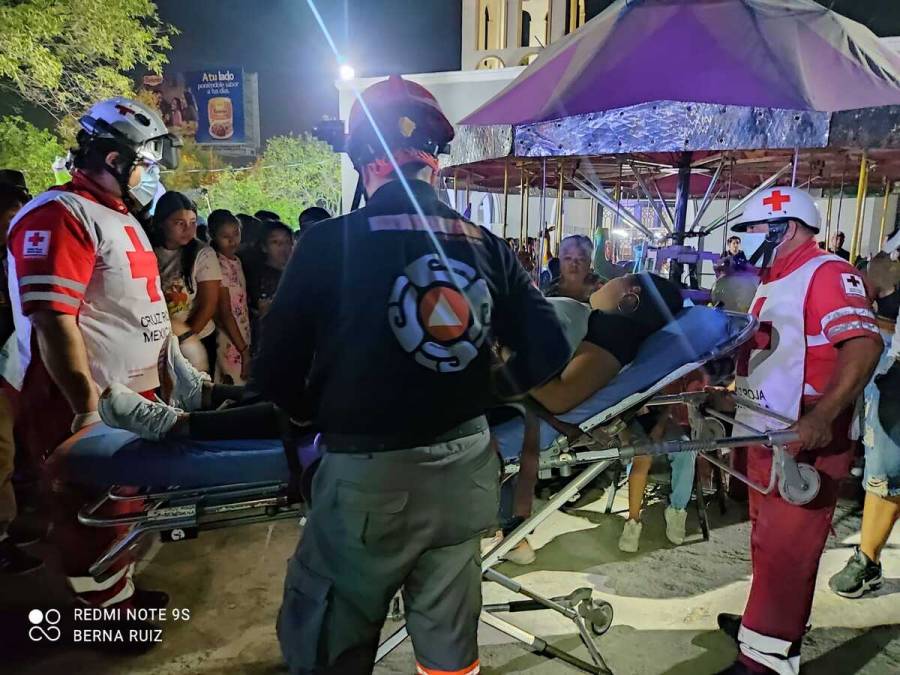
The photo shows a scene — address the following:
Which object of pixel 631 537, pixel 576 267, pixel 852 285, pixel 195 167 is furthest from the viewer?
pixel 195 167

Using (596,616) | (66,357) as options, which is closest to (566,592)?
(596,616)

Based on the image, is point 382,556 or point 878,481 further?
point 878,481

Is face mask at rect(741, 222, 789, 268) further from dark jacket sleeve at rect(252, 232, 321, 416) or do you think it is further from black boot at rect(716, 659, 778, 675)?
dark jacket sleeve at rect(252, 232, 321, 416)

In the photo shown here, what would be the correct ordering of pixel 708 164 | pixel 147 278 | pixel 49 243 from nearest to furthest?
pixel 49 243 < pixel 147 278 < pixel 708 164

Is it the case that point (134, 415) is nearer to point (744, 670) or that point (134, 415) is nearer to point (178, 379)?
point (178, 379)

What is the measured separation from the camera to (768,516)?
236cm

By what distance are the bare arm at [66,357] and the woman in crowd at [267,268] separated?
280cm

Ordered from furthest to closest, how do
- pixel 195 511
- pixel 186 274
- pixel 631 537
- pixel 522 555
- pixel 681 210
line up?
pixel 681 210
pixel 186 274
pixel 631 537
pixel 522 555
pixel 195 511

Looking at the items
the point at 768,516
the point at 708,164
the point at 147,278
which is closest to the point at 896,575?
the point at 768,516

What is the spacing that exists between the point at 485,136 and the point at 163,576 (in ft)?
12.8

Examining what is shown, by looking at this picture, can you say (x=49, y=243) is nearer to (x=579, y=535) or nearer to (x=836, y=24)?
(x=579, y=535)

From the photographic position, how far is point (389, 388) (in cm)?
143

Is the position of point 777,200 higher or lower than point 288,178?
lower

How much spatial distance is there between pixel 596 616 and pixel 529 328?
1.55 metres
